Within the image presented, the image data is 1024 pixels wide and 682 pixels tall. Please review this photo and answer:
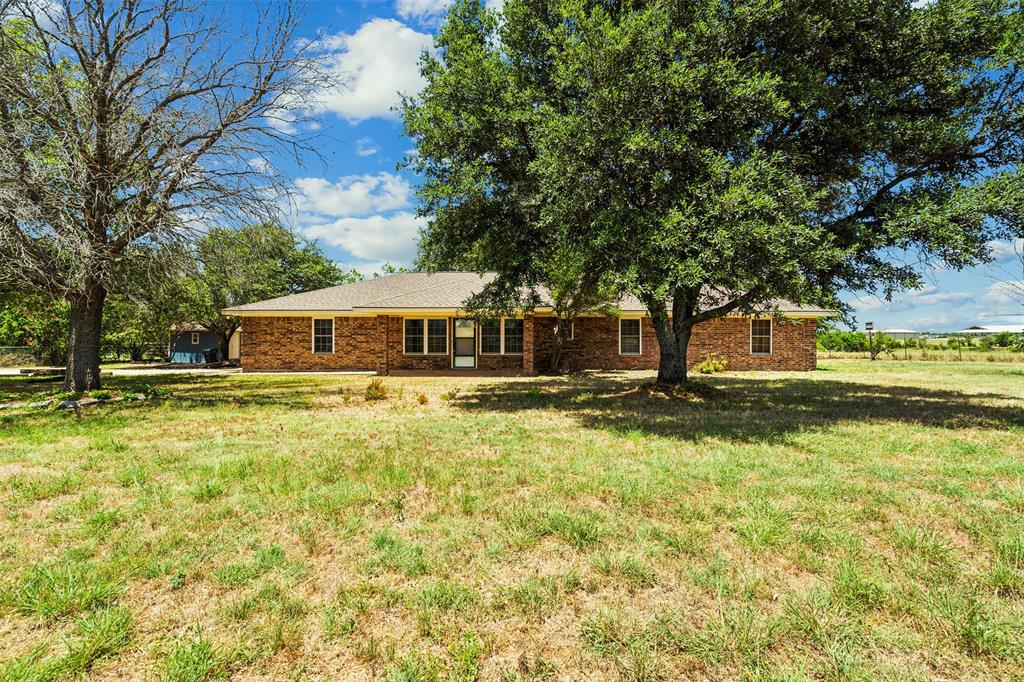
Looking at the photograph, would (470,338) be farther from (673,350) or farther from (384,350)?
(673,350)

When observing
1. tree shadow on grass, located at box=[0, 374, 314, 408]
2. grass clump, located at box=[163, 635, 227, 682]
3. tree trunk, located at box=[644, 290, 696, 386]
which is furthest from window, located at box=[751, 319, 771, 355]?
grass clump, located at box=[163, 635, 227, 682]

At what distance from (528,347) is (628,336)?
4824 millimetres

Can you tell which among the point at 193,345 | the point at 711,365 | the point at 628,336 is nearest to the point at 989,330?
the point at 711,365

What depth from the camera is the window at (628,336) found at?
20109mm

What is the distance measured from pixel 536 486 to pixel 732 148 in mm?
7178

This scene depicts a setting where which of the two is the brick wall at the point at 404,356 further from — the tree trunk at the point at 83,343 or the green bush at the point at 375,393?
the tree trunk at the point at 83,343

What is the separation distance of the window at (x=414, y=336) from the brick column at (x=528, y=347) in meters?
4.07

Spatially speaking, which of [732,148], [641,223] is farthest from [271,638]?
[732,148]

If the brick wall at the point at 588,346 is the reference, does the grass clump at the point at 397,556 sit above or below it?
below

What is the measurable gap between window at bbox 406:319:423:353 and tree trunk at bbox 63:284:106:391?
9247 mm

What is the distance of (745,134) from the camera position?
8203 mm

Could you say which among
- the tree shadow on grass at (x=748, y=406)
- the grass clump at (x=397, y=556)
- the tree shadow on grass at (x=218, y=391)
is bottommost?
the grass clump at (x=397, y=556)

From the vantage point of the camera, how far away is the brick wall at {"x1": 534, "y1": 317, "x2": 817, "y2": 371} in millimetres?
20016

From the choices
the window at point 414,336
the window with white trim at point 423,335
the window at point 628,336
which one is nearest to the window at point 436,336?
the window with white trim at point 423,335
